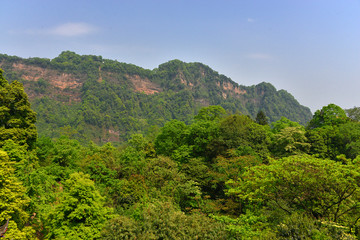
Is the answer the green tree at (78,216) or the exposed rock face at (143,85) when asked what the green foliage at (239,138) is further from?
the exposed rock face at (143,85)

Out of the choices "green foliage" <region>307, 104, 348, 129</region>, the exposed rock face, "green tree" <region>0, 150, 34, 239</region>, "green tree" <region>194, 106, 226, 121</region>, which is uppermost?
the exposed rock face

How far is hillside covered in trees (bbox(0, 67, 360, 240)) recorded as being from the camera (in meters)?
9.12

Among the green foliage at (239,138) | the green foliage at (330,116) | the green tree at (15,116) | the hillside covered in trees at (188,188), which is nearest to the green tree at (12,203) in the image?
the hillside covered in trees at (188,188)

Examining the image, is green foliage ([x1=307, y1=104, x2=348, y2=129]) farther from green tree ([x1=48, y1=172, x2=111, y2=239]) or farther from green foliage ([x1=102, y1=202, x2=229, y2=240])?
green tree ([x1=48, y1=172, x2=111, y2=239])

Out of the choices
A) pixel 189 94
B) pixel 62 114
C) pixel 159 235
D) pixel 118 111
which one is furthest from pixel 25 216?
pixel 189 94

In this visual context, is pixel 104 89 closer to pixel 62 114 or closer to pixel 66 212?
pixel 62 114

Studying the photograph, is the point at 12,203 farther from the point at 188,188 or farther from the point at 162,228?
the point at 188,188

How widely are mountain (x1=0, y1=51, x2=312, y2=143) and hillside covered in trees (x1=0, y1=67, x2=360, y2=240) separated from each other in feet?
157

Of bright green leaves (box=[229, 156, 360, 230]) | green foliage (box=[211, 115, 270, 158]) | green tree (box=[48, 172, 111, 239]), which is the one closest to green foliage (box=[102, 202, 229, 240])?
green tree (box=[48, 172, 111, 239])

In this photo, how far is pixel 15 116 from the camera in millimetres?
15328

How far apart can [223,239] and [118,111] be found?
9430 centimetres

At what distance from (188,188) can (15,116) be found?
40.3ft

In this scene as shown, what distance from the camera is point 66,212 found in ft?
31.0

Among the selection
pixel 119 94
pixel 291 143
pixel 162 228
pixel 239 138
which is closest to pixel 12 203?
pixel 162 228
